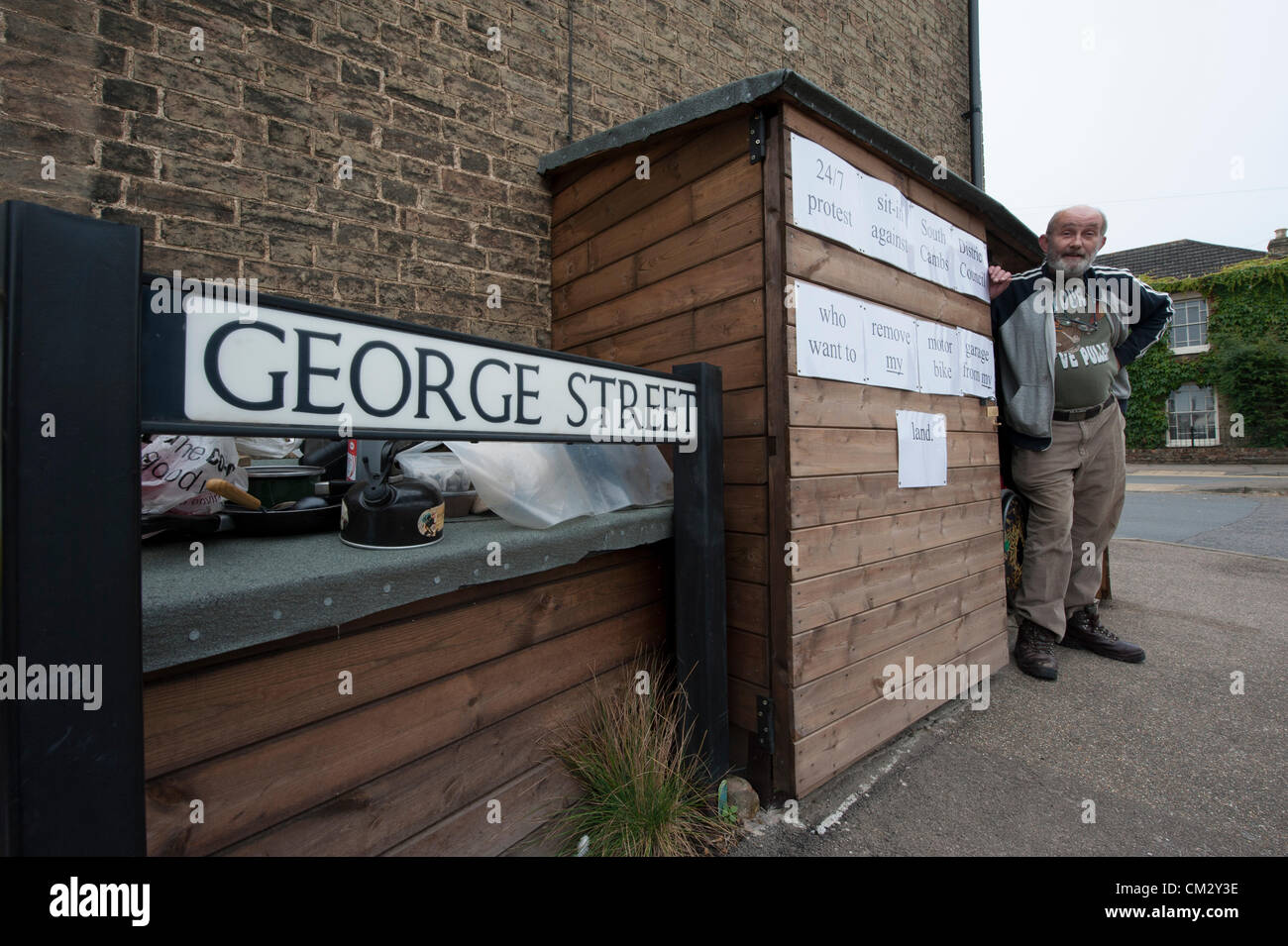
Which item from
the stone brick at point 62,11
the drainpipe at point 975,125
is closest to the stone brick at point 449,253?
the stone brick at point 62,11

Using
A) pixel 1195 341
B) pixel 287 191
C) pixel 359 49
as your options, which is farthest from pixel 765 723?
pixel 1195 341

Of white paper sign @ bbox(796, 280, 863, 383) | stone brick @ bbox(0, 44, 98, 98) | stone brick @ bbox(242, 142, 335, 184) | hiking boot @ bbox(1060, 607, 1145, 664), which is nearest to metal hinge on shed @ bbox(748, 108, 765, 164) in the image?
white paper sign @ bbox(796, 280, 863, 383)

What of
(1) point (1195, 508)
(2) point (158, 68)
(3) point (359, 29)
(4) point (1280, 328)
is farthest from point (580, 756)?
(4) point (1280, 328)

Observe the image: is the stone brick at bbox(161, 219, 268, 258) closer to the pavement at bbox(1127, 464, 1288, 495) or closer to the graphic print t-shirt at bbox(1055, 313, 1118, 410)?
the graphic print t-shirt at bbox(1055, 313, 1118, 410)

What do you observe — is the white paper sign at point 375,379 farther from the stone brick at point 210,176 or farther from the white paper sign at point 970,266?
the white paper sign at point 970,266

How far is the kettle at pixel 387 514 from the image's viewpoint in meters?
1.41

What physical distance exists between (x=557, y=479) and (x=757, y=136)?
1384mm

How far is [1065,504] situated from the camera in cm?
330

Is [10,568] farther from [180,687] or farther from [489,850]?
[489,850]

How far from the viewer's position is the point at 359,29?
251cm

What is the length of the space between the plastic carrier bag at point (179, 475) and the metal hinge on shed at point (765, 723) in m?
1.75

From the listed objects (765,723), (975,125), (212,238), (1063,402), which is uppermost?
(975,125)

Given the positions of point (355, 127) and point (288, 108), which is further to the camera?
point (355, 127)

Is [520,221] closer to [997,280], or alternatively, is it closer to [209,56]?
[209,56]
